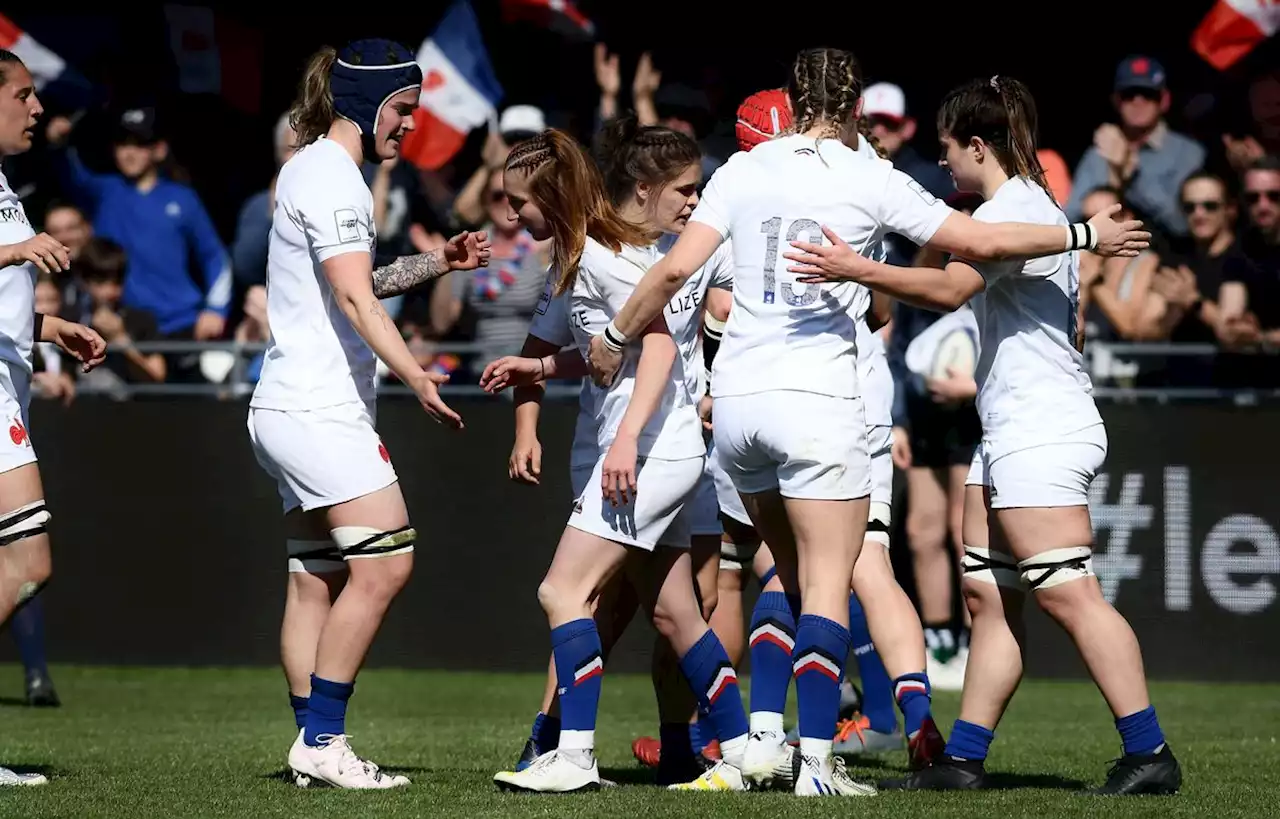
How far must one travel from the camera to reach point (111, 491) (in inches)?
429

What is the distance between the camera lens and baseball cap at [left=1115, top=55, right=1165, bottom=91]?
476 inches

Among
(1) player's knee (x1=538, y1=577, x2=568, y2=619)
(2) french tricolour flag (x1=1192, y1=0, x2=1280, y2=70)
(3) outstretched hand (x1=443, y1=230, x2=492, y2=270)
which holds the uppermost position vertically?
(2) french tricolour flag (x1=1192, y1=0, x2=1280, y2=70)

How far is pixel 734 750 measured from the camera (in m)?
6.29

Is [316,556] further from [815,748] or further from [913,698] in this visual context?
[913,698]

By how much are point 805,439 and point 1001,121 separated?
121cm

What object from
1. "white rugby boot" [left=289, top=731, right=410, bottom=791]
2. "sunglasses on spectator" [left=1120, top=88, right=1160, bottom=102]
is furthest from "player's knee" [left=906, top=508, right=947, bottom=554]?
"white rugby boot" [left=289, top=731, right=410, bottom=791]

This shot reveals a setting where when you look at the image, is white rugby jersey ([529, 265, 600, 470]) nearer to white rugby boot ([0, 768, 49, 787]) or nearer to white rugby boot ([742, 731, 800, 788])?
white rugby boot ([742, 731, 800, 788])

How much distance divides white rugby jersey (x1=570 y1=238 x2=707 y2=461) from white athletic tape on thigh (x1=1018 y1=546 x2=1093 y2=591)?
1060 millimetres

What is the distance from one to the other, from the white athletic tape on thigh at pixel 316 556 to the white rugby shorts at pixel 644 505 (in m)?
0.89

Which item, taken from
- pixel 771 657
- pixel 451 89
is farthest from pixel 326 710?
pixel 451 89

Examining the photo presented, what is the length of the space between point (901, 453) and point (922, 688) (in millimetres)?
2993

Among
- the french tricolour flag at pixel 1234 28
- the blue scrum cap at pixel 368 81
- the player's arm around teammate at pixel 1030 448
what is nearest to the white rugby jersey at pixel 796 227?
the player's arm around teammate at pixel 1030 448

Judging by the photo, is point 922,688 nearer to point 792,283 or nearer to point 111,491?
point 792,283

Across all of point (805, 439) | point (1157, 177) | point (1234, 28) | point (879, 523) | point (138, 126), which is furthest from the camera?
point (1234, 28)
